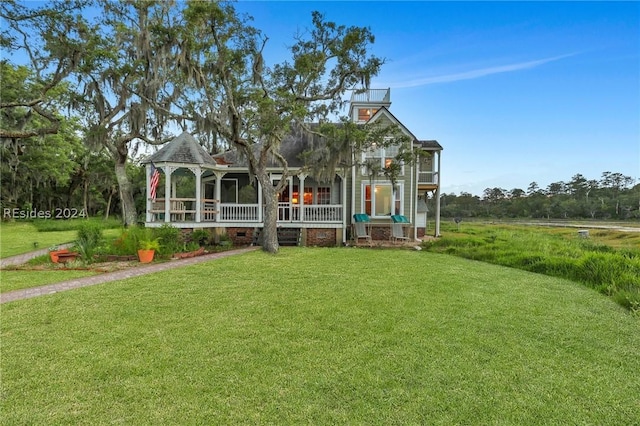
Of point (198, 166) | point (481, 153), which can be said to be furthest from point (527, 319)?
point (481, 153)

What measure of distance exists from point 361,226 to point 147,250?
29.0 feet

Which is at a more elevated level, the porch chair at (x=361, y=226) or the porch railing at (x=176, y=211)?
the porch railing at (x=176, y=211)

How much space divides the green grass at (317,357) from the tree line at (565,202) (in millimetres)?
58248

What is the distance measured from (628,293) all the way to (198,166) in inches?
525

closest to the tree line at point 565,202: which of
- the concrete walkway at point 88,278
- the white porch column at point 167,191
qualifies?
the white porch column at point 167,191

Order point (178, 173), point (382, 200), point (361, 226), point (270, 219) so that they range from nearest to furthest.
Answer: point (270, 219) → point (178, 173) → point (361, 226) → point (382, 200)

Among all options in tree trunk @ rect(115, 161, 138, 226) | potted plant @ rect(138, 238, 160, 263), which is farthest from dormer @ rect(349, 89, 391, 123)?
tree trunk @ rect(115, 161, 138, 226)

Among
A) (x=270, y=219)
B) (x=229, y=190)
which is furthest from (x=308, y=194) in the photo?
(x=270, y=219)

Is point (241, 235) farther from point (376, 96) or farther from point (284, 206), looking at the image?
point (376, 96)

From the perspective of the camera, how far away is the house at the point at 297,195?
40.9 ft

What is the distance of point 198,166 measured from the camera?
40.5 ft

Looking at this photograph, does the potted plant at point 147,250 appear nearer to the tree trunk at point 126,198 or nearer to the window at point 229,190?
the window at point 229,190

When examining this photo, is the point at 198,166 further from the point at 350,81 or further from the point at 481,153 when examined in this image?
the point at 481,153

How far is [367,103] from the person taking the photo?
57.3 feet
